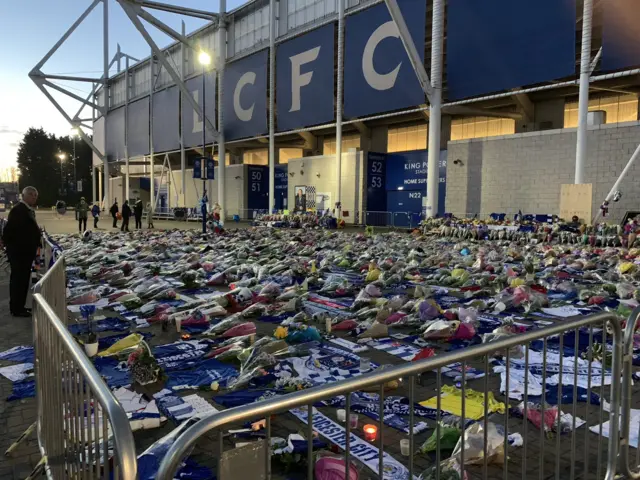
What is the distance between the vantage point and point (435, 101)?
23031mm

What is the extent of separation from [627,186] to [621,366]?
17813 millimetres

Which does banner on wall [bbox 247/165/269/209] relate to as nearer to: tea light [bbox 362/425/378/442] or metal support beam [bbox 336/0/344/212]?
metal support beam [bbox 336/0/344/212]

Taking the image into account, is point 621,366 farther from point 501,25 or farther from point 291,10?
point 291,10

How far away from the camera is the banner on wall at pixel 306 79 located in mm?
29422

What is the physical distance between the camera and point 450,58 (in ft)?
76.4

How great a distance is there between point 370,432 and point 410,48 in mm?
20981

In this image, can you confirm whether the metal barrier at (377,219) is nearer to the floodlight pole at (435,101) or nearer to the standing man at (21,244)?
the floodlight pole at (435,101)

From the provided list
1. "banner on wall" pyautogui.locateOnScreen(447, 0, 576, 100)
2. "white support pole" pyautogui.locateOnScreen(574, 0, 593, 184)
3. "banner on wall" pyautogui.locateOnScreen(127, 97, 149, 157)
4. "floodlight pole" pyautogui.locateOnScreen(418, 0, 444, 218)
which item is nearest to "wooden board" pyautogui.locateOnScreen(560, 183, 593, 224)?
"white support pole" pyautogui.locateOnScreen(574, 0, 593, 184)

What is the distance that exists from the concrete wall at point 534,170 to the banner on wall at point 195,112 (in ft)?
72.6

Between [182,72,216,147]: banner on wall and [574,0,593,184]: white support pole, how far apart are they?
2738 centimetres

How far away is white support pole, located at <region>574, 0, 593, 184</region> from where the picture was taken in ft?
59.2

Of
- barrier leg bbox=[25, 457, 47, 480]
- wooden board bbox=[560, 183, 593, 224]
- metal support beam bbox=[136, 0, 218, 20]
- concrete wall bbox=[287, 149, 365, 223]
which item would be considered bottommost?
barrier leg bbox=[25, 457, 47, 480]

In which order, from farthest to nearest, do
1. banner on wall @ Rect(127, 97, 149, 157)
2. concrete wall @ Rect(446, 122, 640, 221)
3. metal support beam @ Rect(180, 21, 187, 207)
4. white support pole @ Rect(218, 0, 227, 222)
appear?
banner on wall @ Rect(127, 97, 149, 157), metal support beam @ Rect(180, 21, 187, 207), white support pole @ Rect(218, 0, 227, 222), concrete wall @ Rect(446, 122, 640, 221)

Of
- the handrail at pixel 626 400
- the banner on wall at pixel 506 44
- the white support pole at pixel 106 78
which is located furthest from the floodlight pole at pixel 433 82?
the white support pole at pixel 106 78
